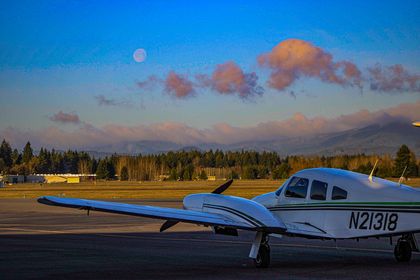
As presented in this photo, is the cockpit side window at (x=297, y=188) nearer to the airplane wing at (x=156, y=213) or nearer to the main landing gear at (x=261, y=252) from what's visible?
the main landing gear at (x=261, y=252)

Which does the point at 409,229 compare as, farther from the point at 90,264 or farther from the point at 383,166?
the point at 383,166

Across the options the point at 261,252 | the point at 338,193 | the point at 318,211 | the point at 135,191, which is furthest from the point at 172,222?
the point at 135,191

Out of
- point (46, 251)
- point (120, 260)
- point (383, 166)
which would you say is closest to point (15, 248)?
point (46, 251)

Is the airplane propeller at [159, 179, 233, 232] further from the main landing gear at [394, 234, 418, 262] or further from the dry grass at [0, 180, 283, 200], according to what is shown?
the dry grass at [0, 180, 283, 200]

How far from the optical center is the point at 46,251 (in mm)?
21047

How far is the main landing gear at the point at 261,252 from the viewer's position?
16859 mm

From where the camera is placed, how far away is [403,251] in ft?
59.4

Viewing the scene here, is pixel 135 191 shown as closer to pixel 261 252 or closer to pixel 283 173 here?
pixel 283 173

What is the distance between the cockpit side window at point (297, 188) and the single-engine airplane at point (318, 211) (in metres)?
0.03

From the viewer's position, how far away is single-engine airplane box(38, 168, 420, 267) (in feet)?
53.4

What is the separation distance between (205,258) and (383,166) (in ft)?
284

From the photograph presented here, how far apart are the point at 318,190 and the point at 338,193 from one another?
61 cm

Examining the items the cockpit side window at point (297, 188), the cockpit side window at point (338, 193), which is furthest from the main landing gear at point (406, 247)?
the cockpit side window at point (297, 188)

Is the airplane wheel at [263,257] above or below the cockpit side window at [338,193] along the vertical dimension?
below
